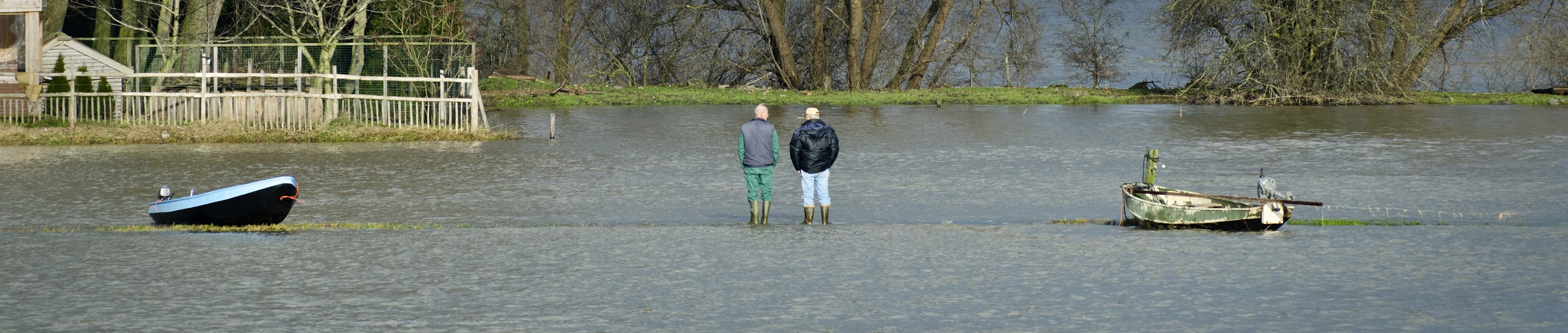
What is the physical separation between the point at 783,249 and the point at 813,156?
5.30 ft

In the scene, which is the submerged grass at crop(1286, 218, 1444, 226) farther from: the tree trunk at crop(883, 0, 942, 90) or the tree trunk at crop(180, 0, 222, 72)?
the tree trunk at crop(883, 0, 942, 90)

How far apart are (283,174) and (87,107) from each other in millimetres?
12547

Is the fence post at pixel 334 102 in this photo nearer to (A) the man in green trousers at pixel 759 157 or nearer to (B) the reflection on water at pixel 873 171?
(B) the reflection on water at pixel 873 171

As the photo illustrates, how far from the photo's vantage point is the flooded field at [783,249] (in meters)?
8.59

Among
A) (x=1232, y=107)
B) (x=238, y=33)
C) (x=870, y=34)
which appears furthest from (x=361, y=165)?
(x=870, y=34)

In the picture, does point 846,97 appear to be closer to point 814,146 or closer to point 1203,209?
point 814,146

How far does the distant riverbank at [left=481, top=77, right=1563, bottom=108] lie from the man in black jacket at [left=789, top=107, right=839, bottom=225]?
25.3 metres

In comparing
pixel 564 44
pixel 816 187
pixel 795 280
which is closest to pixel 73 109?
pixel 816 187

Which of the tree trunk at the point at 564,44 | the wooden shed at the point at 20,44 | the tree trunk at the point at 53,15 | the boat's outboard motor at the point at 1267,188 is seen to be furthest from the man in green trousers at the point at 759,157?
the tree trunk at the point at 564,44

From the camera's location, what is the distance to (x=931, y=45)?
1805 inches

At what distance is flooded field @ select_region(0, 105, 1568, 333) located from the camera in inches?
338

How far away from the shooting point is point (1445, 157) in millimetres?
20188

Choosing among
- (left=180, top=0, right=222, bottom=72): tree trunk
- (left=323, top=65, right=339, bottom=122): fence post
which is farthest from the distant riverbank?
(left=323, top=65, right=339, bottom=122): fence post

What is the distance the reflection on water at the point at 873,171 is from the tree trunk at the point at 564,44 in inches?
690
